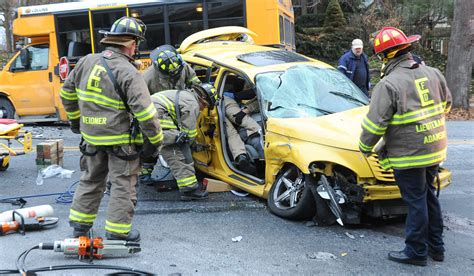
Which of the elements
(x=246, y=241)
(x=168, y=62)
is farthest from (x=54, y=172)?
(x=246, y=241)

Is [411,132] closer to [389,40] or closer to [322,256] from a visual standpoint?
Result: [389,40]

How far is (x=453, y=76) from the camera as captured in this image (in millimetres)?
13922

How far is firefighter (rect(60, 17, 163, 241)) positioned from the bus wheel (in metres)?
9.41

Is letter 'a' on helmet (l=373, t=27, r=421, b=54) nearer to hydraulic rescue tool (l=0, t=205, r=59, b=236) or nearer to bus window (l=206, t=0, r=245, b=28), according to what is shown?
hydraulic rescue tool (l=0, t=205, r=59, b=236)

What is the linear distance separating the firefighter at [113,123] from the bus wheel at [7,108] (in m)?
9.41

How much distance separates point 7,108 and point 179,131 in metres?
8.92

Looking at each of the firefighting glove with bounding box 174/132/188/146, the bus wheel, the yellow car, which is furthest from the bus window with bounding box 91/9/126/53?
the firefighting glove with bounding box 174/132/188/146

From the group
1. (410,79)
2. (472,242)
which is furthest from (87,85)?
(472,242)

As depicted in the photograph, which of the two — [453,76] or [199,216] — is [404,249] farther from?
[453,76]

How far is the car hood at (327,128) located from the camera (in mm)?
4512

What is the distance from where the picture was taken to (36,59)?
12477mm

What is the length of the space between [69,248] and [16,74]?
32.6 ft

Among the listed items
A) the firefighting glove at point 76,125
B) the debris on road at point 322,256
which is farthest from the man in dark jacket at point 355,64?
the firefighting glove at point 76,125

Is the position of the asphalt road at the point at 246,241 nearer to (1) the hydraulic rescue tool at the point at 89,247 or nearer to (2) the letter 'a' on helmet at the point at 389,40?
(1) the hydraulic rescue tool at the point at 89,247
